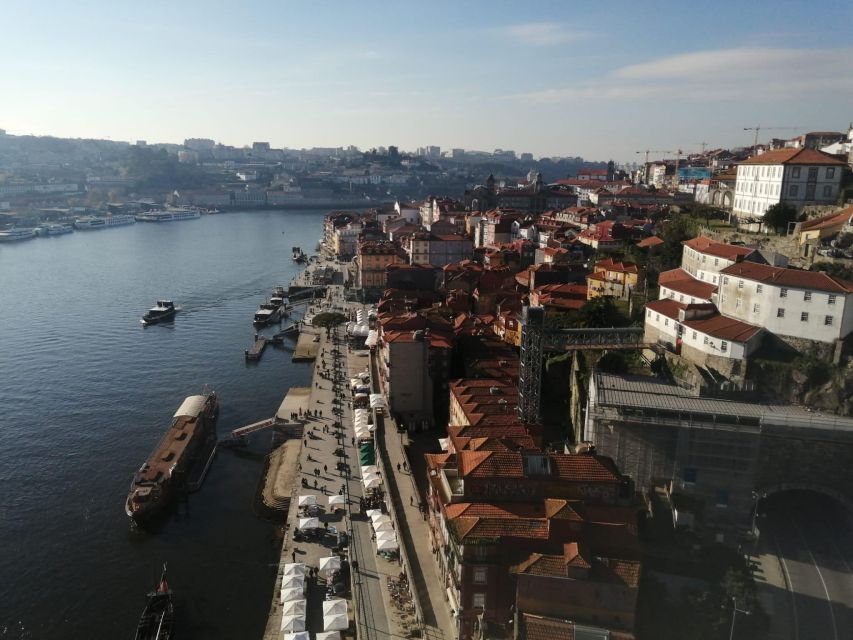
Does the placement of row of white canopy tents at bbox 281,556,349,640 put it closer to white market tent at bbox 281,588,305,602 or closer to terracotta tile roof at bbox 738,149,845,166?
white market tent at bbox 281,588,305,602

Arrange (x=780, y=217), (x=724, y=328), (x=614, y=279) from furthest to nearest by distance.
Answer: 1. (x=614, y=279)
2. (x=780, y=217)
3. (x=724, y=328)

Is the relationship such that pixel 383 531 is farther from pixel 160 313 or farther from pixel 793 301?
pixel 160 313

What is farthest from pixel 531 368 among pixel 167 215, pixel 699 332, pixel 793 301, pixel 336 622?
pixel 167 215

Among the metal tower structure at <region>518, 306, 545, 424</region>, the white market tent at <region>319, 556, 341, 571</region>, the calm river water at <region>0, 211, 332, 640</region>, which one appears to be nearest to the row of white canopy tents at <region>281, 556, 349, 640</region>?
the white market tent at <region>319, 556, 341, 571</region>

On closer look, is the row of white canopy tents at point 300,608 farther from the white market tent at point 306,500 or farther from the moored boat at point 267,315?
the moored boat at point 267,315

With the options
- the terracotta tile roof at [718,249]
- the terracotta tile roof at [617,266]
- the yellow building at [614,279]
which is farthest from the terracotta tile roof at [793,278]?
the terracotta tile roof at [617,266]
